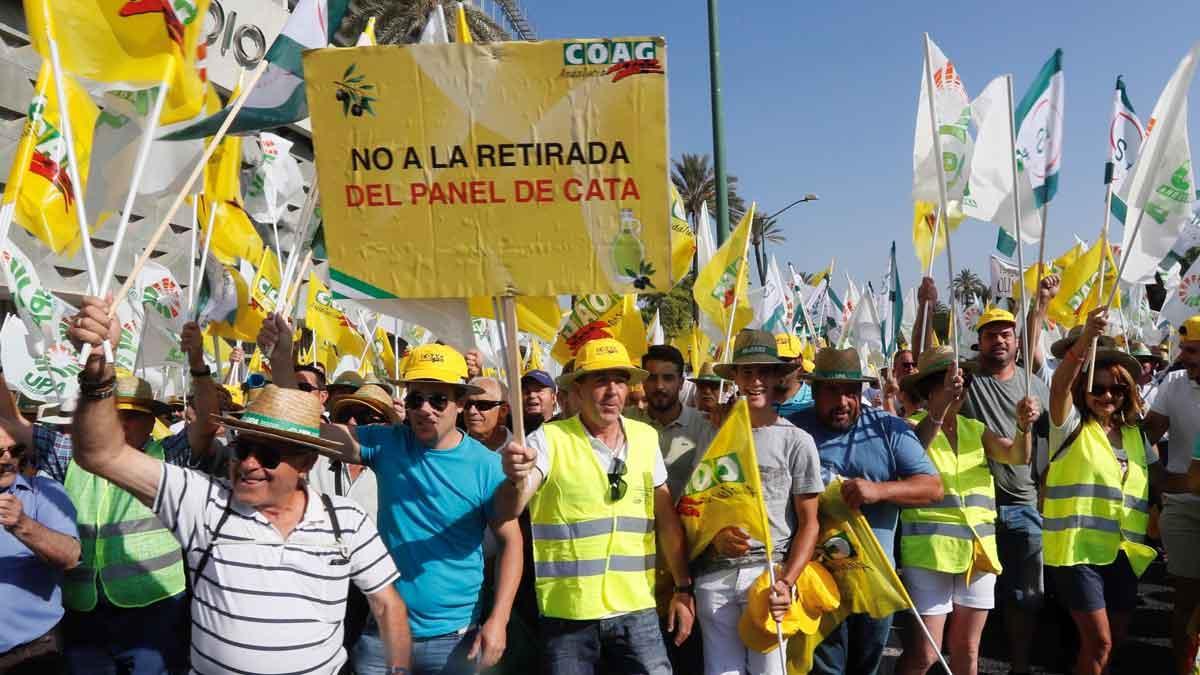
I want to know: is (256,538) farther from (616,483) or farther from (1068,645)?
(1068,645)

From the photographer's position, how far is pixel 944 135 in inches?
225

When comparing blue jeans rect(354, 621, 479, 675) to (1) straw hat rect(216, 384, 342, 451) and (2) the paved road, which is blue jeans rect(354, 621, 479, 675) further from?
(2) the paved road

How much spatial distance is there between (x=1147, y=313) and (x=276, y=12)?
23.0 meters

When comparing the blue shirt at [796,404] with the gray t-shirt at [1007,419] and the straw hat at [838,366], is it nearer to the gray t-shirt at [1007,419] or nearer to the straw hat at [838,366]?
the straw hat at [838,366]

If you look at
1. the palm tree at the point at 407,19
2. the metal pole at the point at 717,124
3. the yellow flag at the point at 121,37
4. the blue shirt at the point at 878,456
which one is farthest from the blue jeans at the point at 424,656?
the palm tree at the point at 407,19

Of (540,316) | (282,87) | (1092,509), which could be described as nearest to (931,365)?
(1092,509)

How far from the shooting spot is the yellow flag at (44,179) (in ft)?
16.1

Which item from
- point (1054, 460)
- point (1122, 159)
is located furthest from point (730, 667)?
point (1122, 159)

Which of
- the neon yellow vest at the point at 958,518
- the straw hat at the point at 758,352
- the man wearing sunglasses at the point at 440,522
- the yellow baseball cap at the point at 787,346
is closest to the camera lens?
the man wearing sunglasses at the point at 440,522

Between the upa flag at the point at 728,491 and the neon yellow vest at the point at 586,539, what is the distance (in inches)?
11.2

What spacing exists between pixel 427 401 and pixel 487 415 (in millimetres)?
1299

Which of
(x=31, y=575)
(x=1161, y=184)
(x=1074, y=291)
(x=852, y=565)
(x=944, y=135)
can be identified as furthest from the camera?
(x=1074, y=291)

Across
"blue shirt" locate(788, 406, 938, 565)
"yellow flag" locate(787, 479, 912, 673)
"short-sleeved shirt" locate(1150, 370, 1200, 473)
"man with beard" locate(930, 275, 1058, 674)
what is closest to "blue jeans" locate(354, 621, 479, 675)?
"yellow flag" locate(787, 479, 912, 673)

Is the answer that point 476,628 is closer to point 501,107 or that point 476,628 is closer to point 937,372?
point 501,107
